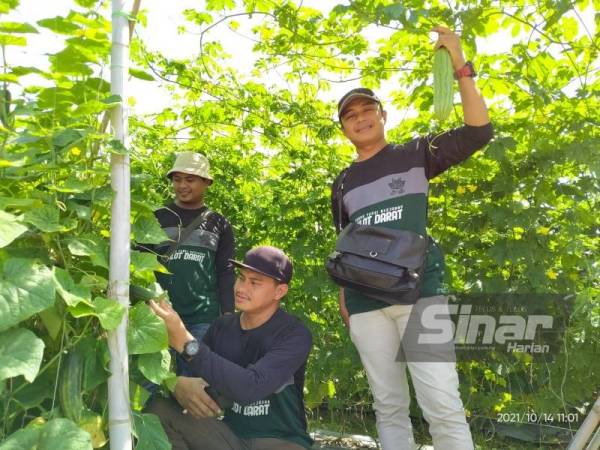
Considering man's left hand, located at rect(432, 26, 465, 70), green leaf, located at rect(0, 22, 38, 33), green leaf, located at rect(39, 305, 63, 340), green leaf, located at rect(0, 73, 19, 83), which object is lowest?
green leaf, located at rect(39, 305, 63, 340)

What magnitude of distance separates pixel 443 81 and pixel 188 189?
202 centimetres

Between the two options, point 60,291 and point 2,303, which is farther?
point 60,291

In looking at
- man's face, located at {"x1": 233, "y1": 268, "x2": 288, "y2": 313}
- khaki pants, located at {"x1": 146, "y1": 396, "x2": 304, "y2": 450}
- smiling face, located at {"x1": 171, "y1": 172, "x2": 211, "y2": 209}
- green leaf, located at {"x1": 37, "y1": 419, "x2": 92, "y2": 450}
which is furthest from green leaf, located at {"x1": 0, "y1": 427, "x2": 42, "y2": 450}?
smiling face, located at {"x1": 171, "y1": 172, "x2": 211, "y2": 209}

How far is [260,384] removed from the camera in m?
2.75

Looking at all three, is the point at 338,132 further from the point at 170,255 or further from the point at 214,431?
the point at 214,431

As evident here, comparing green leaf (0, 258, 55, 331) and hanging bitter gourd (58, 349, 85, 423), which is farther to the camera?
hanging bitter gourd (58, 349, 85, 423)

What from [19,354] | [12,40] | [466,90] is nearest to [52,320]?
[19,354]

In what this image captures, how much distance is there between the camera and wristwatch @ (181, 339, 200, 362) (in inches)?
102

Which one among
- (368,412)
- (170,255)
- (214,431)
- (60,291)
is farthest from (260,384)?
(368,412)

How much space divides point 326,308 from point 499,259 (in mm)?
1498

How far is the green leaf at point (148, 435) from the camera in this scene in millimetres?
2092

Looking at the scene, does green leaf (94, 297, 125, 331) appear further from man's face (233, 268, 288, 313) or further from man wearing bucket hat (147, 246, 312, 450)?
man's face (233, 268, 288, 313)

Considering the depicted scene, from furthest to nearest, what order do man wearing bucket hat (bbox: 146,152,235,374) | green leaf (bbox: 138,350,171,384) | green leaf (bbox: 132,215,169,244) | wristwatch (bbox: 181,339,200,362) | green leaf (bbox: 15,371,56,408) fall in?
man wearing bucket hat (bbox: 146,152,235,374) < wristwatch (bbox: 181,339,200,362) < green leaf (bbox: 132,215,169,244) < green leaf (bbox: 138,350,171,384) < green leaf (bbox: 15,371,56,408)

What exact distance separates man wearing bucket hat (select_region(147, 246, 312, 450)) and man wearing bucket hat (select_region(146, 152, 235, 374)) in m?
0.72
